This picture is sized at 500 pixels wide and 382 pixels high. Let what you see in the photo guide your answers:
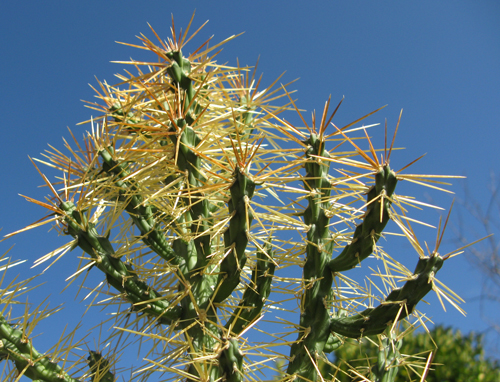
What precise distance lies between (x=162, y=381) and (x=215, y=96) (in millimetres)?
1405

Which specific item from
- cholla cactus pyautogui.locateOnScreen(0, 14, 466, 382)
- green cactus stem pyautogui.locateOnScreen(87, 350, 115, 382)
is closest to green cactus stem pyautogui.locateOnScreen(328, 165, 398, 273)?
cholla cactus pyautogui.locateOnScreen(0, 14, 466, 382)

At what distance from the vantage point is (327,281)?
5.22 feet

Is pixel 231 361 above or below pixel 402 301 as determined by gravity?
below

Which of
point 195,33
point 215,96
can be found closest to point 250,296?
point 215,96

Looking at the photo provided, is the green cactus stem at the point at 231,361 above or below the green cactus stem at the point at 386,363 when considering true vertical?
below

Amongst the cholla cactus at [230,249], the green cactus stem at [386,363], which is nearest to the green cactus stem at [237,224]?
the cholla cactus at [230,249]

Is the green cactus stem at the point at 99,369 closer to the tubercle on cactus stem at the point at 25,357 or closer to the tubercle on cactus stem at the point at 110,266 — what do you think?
the tubercle on cactus stem at the point at 25,357

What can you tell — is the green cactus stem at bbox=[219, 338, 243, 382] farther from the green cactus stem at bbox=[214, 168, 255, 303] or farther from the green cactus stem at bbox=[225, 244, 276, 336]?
the green cactus stem at bbox=[225, 244, 276, 336]

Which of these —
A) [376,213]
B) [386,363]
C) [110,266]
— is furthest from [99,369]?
[376,213]

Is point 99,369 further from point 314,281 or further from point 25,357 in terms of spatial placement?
point 314,281

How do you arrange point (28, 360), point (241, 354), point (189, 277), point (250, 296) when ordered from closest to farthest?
point (241, 354)
point (28, 360)
point (250, 296)
point (189, 277)

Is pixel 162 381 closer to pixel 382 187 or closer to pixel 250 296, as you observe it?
pixel 250 296

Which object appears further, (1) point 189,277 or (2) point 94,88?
(2) point 94,88

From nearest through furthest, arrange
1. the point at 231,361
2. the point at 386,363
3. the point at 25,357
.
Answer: the point at 231,361, the point at 25,357, the point at 386,363
